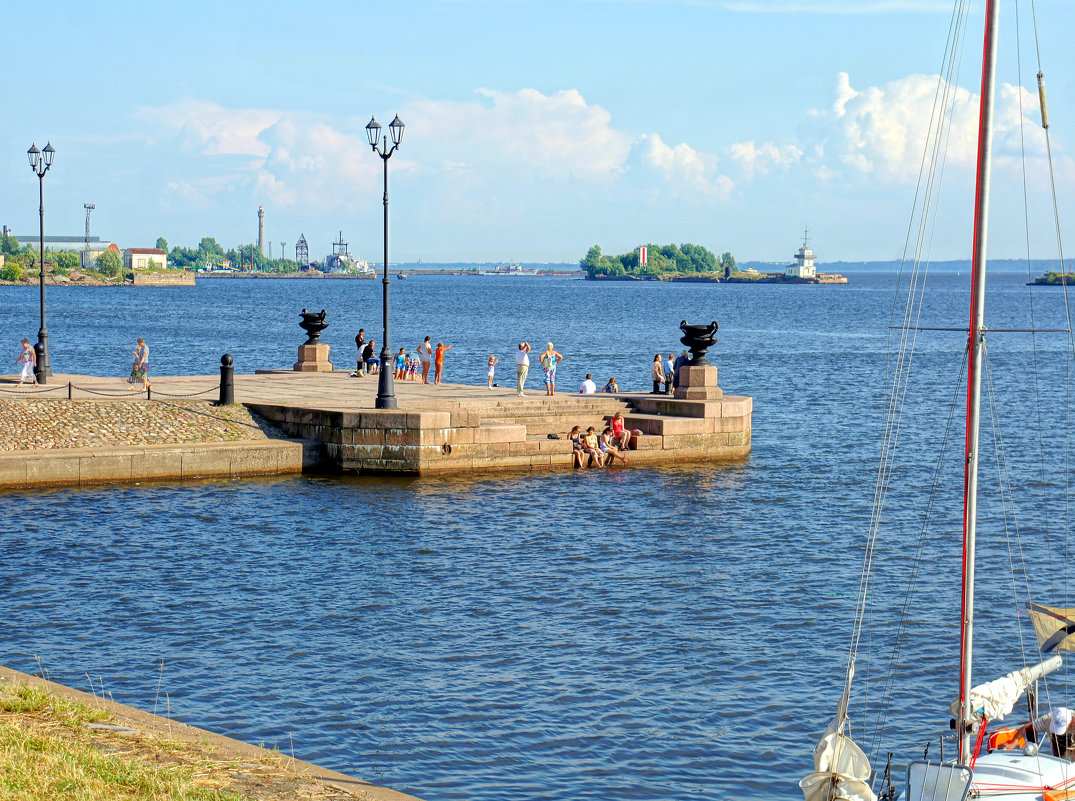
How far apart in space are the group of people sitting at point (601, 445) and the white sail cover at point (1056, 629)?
1823cm

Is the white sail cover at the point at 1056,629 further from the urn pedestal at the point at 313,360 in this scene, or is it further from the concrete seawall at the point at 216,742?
the urn pedestal at the point at 313,360

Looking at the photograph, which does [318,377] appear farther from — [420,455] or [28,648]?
[28,648]

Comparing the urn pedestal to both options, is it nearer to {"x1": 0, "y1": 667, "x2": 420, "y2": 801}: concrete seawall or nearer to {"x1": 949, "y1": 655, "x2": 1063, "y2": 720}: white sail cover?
{"x1": 0, "y1": 667, "x2": 420, "y2": 801}: concrete seawall

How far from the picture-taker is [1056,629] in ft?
39.8

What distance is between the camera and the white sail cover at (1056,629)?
12.0 meters

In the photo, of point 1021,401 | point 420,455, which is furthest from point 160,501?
point 1021,401

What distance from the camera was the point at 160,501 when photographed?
81.6 feet

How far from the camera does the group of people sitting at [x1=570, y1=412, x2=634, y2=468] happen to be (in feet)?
99.0

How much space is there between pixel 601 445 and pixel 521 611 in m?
13.0

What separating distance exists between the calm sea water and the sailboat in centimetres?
180

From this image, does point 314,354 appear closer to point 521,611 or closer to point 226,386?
point 226,386

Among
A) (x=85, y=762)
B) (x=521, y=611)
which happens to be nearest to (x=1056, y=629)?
(x=521, y=611)

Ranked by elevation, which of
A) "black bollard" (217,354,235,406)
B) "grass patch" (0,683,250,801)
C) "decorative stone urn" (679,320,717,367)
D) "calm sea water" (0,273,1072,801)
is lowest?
"calm sea water" (0,273,1072,801)

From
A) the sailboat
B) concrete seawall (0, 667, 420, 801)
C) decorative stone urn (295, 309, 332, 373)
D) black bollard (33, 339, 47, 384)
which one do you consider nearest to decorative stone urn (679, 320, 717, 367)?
decorative stone urn (295, 309, 332, 373)
